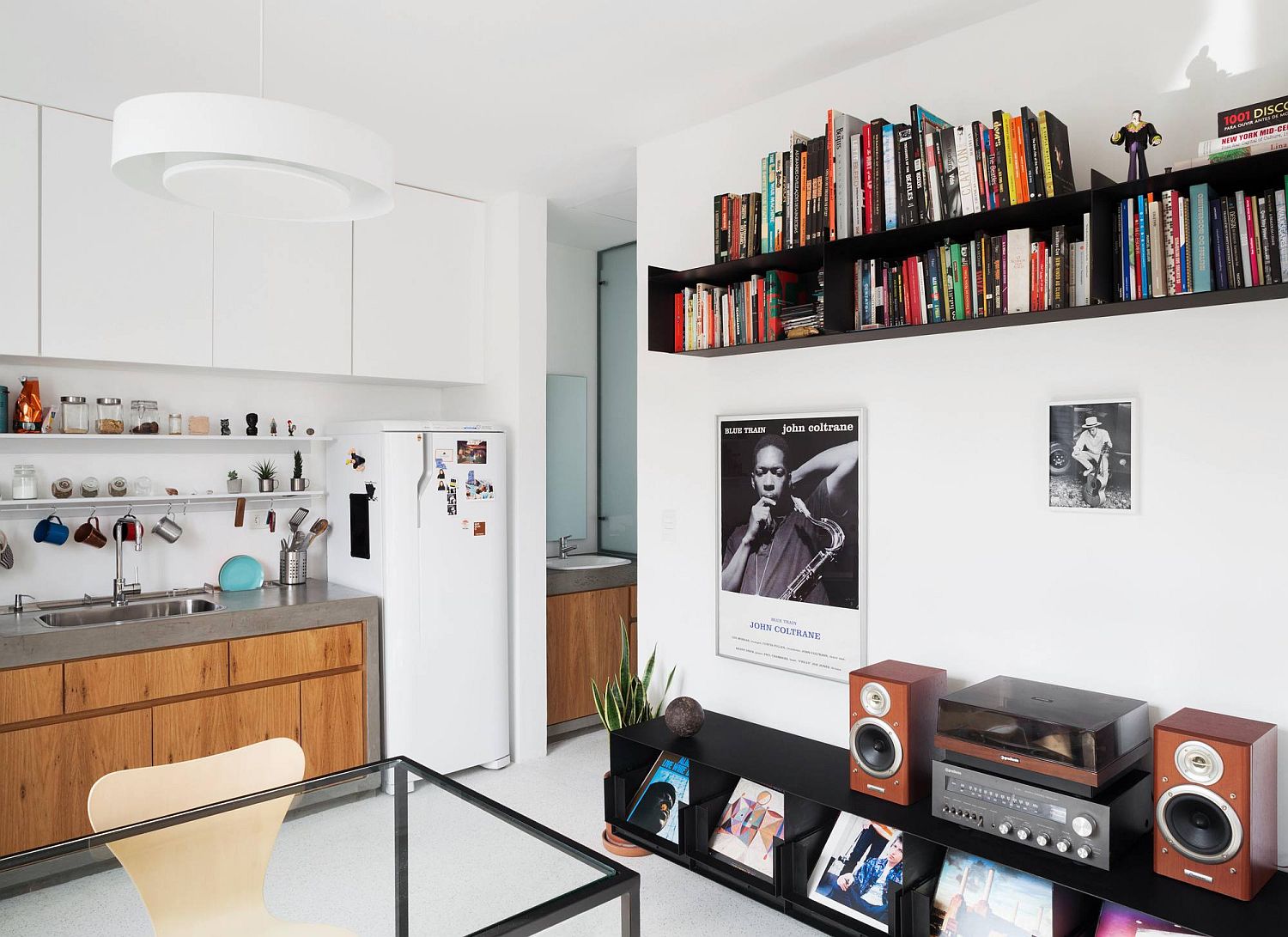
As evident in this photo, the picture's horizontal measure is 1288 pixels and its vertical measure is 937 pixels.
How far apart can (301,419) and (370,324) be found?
23.7 inches

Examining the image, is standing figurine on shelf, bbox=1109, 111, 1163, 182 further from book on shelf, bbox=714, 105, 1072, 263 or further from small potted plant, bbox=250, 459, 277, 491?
small potted plant, bbox=250, 459, 277, 491

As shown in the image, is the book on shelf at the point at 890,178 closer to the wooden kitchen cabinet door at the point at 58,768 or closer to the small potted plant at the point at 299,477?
the small potted plant at the point at 299,477

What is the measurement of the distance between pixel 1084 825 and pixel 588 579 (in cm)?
289

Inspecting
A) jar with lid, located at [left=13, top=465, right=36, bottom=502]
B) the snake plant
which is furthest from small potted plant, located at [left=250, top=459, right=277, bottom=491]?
the snake plant

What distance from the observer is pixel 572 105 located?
3.28 metres

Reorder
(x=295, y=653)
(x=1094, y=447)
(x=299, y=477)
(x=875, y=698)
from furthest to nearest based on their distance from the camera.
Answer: (x=299, y=477) < (x=295, y=653) < (x=875, y=698) < (x=1094, y=447)

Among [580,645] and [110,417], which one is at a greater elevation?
[110,417]

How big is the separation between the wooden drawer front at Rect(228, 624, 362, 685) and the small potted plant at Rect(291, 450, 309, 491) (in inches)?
31.1

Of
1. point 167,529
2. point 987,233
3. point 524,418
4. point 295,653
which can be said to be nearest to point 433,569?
point 295,653

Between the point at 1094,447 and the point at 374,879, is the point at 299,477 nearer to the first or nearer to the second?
the point at 374,879

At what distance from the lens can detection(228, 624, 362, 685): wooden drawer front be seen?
3463 millimetres

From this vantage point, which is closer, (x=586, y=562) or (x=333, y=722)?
(x=333, y=722)

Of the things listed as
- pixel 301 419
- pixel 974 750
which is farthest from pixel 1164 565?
pixel 301 419

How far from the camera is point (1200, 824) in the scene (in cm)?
202
